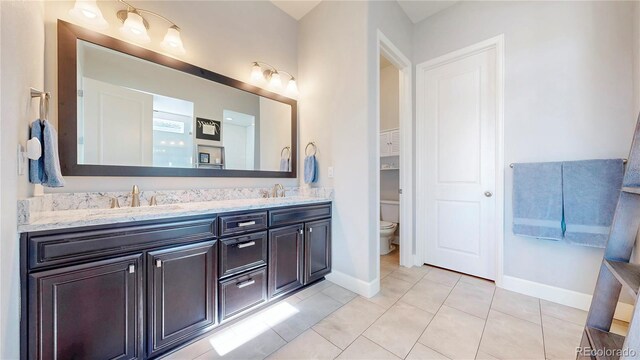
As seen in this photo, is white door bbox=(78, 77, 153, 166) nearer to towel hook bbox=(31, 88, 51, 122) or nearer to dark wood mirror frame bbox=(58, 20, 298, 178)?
dark wood mirror frame bbox=(58, 20, 298, 178)

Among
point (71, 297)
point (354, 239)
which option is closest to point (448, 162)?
point (354, 239)

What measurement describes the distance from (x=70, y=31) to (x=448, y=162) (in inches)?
126

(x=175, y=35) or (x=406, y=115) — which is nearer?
(x=175, y=35)

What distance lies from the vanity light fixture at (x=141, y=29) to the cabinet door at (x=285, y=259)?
1.60 meters

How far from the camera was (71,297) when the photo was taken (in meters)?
1.03

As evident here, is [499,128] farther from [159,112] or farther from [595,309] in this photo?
[159,112]

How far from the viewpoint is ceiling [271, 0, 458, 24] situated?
2.38 metres

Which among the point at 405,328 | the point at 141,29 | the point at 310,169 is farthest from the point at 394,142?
the point at 141,29

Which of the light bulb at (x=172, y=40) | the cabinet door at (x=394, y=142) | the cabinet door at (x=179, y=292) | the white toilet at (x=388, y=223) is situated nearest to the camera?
the cabinet door at (x=179, y=292)

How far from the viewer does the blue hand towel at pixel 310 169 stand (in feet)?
7.82

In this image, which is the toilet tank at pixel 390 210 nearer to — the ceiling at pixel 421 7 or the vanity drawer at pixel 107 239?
the ceiling at pixel 421 7

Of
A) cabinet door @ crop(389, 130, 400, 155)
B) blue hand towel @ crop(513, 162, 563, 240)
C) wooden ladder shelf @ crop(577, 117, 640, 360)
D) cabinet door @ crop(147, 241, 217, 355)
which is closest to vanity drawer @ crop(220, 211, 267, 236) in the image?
Answer: cabinet door @ crop(147, 241, 217, 355)

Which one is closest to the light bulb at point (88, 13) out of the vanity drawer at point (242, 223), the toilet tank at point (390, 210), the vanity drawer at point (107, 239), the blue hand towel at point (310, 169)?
the vanity drawer at point (107, 239)

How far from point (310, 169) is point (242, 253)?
1.10 metres
